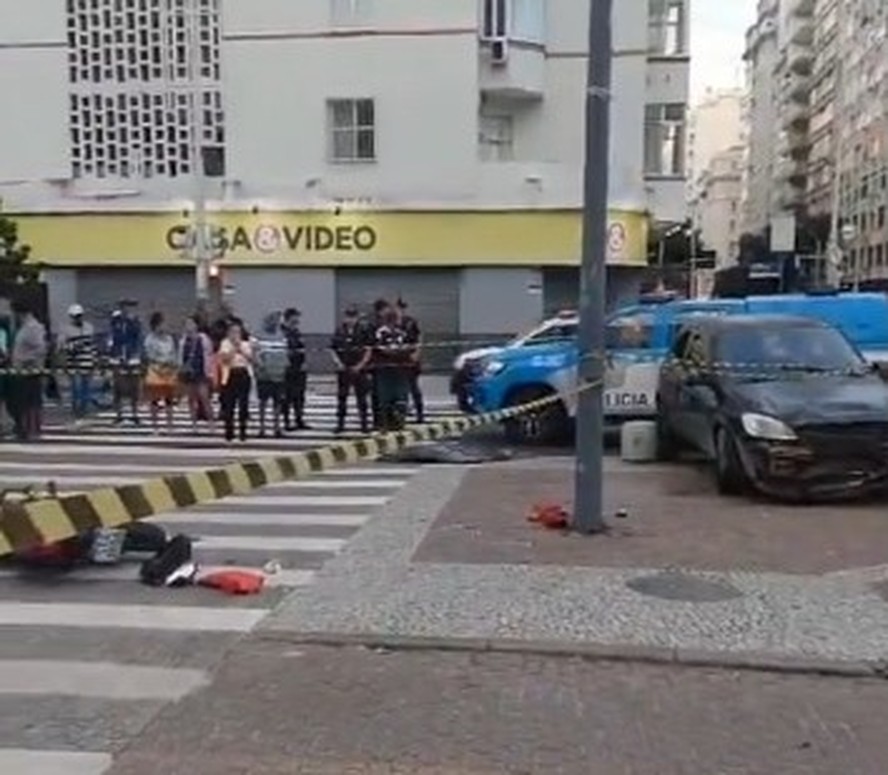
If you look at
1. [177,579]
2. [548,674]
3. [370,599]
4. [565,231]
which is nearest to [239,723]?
[548,674]

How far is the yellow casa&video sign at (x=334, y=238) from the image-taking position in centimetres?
2827

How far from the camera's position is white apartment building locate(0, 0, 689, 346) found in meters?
28.3

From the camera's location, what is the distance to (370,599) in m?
7.22

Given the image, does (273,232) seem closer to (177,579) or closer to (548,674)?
(177,579)

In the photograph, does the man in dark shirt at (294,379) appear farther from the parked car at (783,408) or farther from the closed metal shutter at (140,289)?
the closed metal shutter at (140,289)

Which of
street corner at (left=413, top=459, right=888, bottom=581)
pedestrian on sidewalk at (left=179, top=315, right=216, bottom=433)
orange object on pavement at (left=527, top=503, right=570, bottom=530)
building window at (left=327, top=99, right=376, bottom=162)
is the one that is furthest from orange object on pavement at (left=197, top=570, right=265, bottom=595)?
building window at (left=327, top=99, right=376, bottom=162)

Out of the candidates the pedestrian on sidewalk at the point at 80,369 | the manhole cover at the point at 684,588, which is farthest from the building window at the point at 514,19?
the manhole cover at the point at 684,588

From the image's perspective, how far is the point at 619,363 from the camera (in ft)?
50.5

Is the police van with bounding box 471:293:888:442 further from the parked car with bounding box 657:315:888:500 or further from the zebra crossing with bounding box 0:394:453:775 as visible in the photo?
the zebra crossing with bounding box 0:394:453:775

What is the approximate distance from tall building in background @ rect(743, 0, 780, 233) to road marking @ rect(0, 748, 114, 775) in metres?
121

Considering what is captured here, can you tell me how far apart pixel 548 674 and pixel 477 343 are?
2128cm

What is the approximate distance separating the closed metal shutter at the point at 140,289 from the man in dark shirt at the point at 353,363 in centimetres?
1357

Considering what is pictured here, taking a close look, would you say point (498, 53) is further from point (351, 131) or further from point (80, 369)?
point (80, 369)

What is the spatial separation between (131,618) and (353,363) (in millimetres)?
9279
